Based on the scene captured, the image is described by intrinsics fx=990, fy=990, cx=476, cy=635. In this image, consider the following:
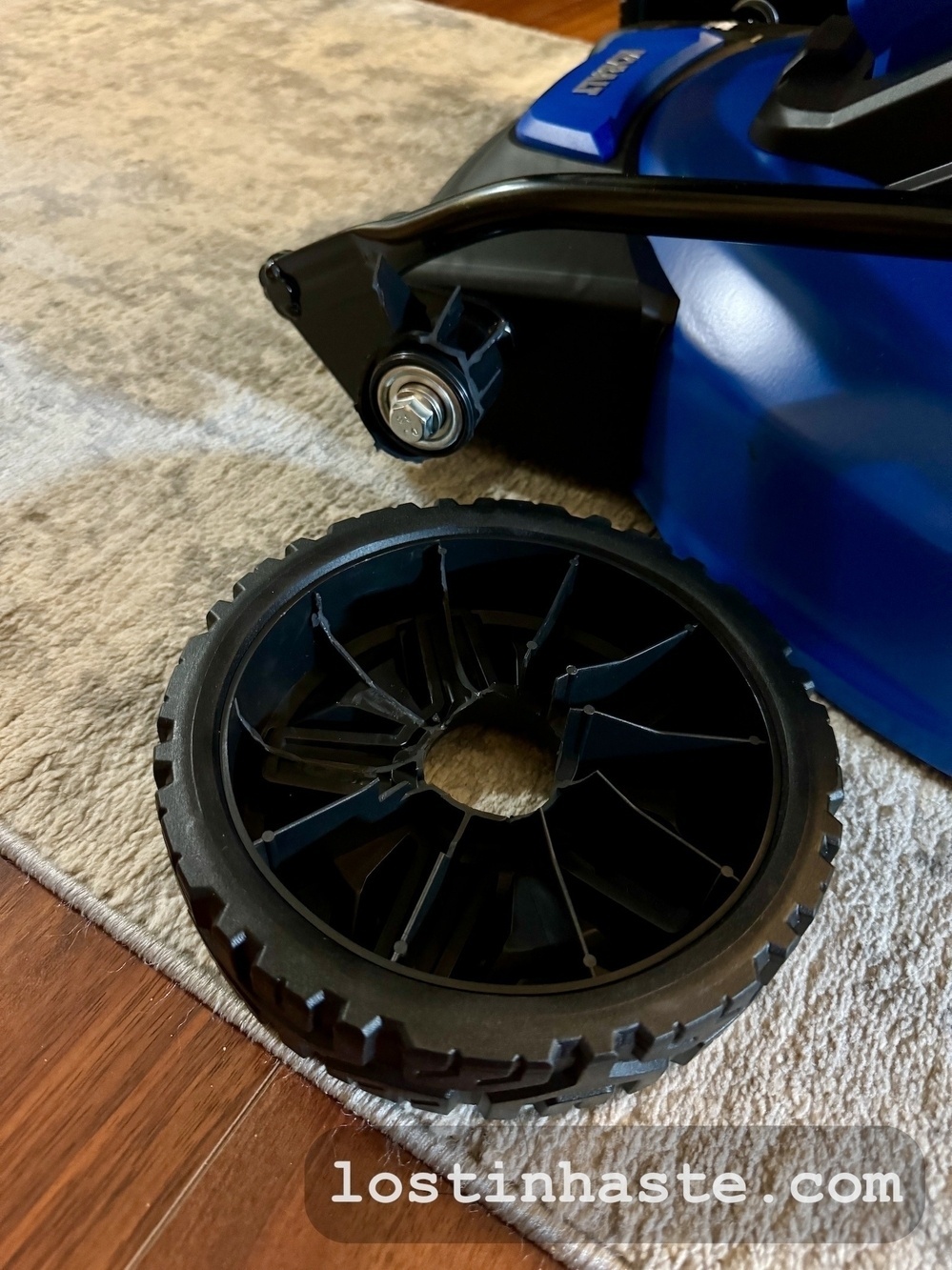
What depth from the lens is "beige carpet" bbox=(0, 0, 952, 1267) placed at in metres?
0.67

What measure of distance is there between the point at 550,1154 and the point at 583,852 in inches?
7.5

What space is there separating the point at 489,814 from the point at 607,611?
210 millimetres

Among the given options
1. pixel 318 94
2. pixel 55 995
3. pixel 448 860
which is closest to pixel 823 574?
pixel 448 860

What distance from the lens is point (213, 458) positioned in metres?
1.02

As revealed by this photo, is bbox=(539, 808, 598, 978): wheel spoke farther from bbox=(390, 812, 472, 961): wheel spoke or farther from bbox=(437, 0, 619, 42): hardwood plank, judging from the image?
bbox=(437, 0, 619, 42): hardwood plank

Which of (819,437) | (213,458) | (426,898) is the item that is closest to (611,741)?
(426,898)

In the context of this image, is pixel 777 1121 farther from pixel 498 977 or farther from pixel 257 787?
pixel 257 787

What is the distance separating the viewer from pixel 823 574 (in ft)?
2.55

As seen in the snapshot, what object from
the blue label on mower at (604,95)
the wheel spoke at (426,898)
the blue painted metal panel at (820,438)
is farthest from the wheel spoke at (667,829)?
the blue label on mower at (604,95)

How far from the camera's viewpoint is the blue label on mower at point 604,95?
916 millimetres

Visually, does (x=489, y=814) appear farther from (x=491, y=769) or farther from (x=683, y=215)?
(x=683, y=215)

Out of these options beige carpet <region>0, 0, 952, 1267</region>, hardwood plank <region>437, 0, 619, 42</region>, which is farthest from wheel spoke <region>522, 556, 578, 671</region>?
hardwood plank <region>437, 0, 619, 42</region>

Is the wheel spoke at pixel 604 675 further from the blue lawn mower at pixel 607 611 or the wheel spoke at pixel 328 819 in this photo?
the wheel spoke at pixel 328 819

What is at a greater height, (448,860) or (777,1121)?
Answer: (448,860)
